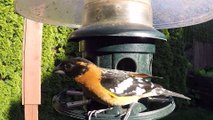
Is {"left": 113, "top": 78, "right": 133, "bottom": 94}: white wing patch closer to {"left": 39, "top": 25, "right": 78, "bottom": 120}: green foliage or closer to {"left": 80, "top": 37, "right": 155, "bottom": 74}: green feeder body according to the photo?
{"left": 80, "top": 37, "right": 155, "bottom": 74}: green feeder body

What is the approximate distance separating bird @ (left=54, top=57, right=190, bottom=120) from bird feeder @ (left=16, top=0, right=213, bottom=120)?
3.8 inches

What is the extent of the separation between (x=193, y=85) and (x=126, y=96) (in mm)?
6911

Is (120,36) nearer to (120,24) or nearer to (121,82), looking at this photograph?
(120,24)

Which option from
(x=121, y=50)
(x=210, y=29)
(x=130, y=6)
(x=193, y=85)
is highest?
(x=210, y=29)

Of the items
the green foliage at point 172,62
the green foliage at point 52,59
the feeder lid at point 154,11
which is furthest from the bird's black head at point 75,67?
the green foliage at point 172,62

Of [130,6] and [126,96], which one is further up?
[130,6]

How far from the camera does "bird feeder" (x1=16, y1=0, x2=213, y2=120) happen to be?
1993 millimetres

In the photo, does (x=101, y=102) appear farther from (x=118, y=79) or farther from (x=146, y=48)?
(x=146, y=48)

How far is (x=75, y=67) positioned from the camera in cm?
209

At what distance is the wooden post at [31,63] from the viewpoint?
3986mm

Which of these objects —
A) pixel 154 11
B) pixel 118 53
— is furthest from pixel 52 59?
pixel 118 53

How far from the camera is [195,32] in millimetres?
10938

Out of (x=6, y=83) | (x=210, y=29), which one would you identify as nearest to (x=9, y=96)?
(x=6, y=83)

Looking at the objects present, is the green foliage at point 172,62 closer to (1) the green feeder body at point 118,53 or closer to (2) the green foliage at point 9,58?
(2) the green foliage at point 9,58
